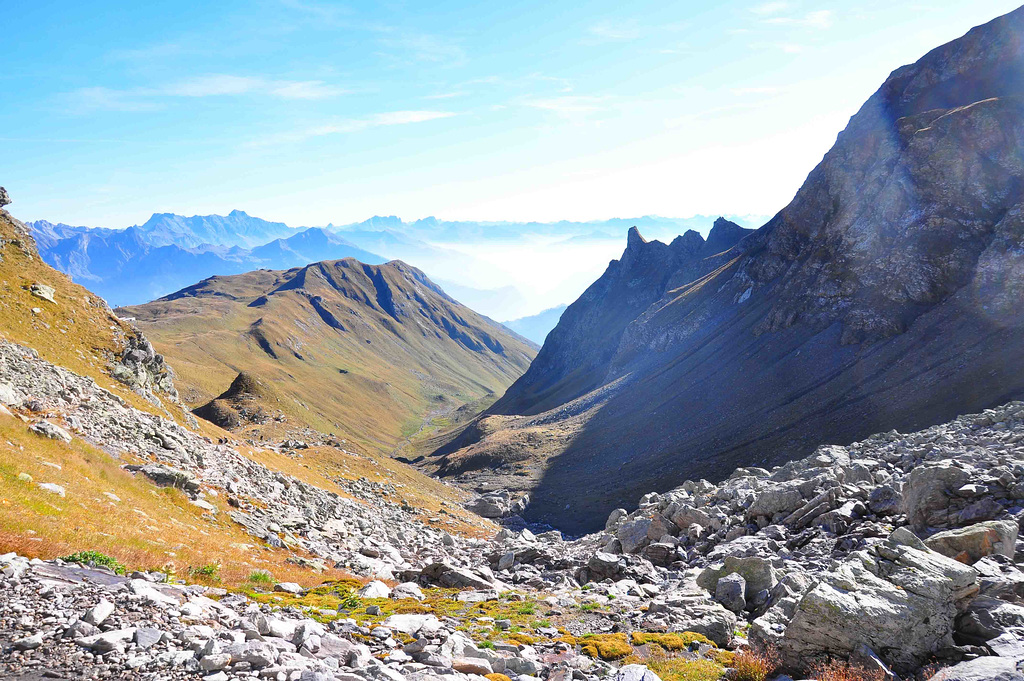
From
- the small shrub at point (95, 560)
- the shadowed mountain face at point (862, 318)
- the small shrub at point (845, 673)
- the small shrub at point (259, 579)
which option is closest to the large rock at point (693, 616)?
the small shrub at point (845, 673)

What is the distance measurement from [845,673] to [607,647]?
23.5 feet

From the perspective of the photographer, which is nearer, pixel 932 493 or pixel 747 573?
pixel 747 573

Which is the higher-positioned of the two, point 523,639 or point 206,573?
point 206,573

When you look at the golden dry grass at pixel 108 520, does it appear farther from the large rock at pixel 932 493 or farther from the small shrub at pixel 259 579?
the large rock at pixel 932 493

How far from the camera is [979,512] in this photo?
80.2 feet

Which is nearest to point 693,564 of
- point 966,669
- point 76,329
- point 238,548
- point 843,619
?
point 843,619

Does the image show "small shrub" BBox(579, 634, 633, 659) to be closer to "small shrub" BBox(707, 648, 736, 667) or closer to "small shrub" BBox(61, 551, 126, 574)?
"small shrub" BBox(707, 648, 736, 667)

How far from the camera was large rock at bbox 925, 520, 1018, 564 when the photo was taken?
18.3m

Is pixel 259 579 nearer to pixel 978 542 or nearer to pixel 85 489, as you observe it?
pixel 85 489

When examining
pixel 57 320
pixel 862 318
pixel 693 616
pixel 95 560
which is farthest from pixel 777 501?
pixel 862 318

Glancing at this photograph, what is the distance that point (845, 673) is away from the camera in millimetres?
13750

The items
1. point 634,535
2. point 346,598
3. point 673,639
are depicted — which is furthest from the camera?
point 634,535

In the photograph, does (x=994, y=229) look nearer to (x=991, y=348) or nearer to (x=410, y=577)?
(x=991, y=348)

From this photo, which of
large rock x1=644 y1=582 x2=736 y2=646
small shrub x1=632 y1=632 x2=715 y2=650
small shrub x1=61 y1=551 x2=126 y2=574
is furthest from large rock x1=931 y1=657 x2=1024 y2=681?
small shrub x1=61 y1=551 x2=126 y2=574
